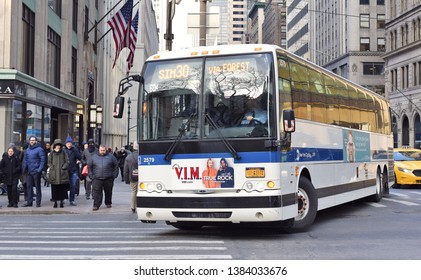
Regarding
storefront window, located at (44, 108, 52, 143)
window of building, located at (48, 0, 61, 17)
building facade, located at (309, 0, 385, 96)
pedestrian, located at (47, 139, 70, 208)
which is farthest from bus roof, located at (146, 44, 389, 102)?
building facade, located at (309, 0, 385, 96)

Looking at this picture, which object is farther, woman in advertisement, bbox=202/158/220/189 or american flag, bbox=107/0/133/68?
american flag, bbox=107/0/133/68

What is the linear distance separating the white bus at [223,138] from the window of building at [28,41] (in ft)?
57.1

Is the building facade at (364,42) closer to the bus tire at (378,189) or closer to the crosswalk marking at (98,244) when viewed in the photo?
the bus tire at (378,189)

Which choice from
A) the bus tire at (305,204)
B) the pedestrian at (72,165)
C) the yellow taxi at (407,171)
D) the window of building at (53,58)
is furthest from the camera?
the window of building at (53,58)

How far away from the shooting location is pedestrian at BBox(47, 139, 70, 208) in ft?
54.6

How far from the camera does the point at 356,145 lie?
16.1 meters

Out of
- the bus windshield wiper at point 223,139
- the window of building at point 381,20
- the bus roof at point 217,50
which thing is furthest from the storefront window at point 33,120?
the window of building at point 381,20

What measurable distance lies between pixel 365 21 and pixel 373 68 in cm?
710

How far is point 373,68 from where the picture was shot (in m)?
85.8

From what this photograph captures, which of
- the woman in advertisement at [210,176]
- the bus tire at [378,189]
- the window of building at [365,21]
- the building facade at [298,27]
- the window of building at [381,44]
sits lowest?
the bus tire at [378,189]

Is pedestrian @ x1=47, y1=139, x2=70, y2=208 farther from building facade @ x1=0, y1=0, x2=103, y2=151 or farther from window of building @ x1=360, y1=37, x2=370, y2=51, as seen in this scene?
window of building @ x1=360, y1=37, x2=370, y2=51

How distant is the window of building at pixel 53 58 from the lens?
3186 cm

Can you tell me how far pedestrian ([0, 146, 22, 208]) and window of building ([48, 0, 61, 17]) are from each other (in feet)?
54.5
